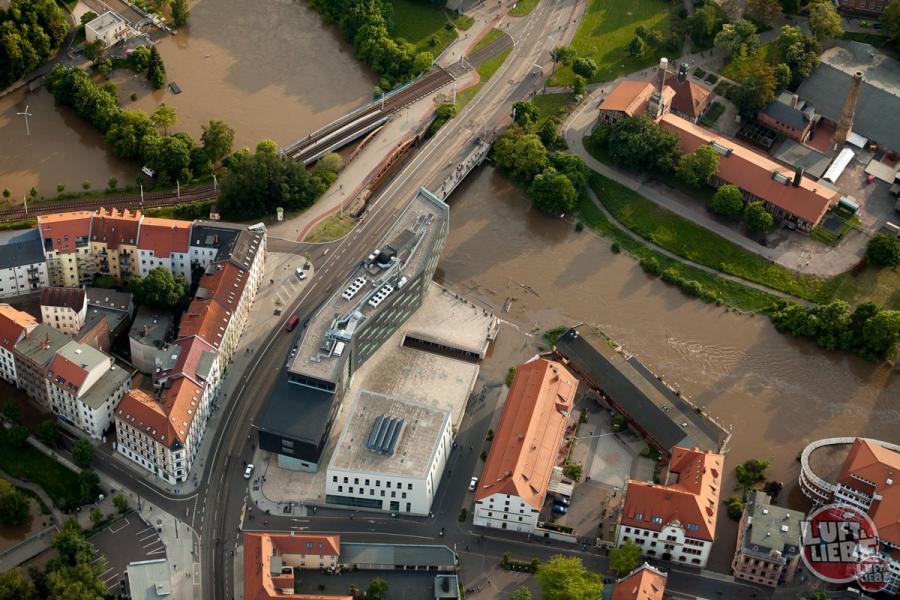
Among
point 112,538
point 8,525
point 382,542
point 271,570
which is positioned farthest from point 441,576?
point 8,525

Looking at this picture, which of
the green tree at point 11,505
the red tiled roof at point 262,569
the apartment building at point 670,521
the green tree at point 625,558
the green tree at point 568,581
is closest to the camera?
the red tiled roof at point 262,569

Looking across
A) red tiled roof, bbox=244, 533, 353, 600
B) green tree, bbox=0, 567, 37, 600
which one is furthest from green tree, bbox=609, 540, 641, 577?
green tree, bbox=0, 567, 37, 600

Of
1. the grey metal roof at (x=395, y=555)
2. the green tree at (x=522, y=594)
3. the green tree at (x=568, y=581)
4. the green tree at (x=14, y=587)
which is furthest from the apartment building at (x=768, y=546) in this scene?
the green tree at (x=14, y=587)

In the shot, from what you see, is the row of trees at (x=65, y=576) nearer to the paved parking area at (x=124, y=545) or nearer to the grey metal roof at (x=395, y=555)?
the paved parking area at (x=124, y=545)

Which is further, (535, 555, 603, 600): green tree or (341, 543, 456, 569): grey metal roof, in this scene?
(341, 543, 456, 569): grey metal roof

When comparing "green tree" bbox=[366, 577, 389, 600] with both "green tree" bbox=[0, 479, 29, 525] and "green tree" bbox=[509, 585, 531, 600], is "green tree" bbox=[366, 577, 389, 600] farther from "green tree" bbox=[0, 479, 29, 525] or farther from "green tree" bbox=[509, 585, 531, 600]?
"green tree" bbox=[0, 479, 29, 525]

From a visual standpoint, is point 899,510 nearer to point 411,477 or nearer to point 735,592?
point 735,592

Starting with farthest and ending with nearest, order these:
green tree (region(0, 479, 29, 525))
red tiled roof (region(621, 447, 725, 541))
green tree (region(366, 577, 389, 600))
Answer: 1. green tree (region(0, 479, 29, 525))
2. red tiled roof (region(621, 447, 725, 541))
3. green tree (region(366, 577, 389, 600))
